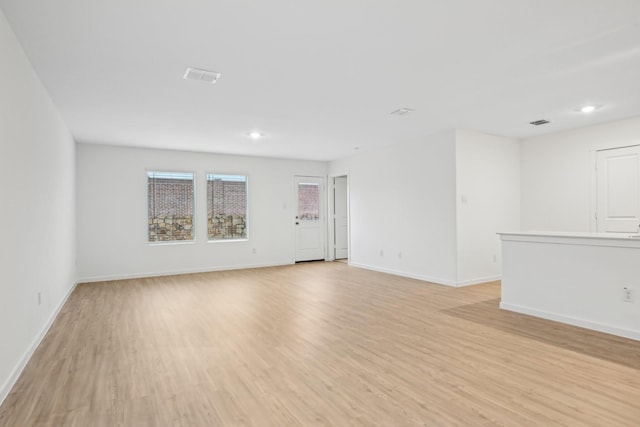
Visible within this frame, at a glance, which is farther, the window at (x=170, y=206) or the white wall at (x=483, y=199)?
the window at (x=170, y=206)

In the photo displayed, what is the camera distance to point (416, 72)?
3.30 meters

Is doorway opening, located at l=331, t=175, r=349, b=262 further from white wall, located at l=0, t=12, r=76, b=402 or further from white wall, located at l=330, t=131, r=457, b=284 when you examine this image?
white wall, located at l=0, t=12, r=76, b=402

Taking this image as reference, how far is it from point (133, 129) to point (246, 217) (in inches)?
122

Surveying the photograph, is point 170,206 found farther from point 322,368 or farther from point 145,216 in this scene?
point 322,368

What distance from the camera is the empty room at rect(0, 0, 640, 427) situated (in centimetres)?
228

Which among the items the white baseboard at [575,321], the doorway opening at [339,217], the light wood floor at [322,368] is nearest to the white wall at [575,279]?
the white baseboard at [575,321]

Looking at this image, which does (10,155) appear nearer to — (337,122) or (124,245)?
(337,122)

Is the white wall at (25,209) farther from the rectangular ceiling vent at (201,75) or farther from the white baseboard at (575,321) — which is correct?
the white baseboard at (575,321)

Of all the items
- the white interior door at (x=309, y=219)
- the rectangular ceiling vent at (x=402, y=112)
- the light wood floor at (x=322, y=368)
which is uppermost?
the rectangular ceiling vent at (x=402, y=112)

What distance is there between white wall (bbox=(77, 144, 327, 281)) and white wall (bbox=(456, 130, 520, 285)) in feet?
13.4

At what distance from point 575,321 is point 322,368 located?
9.21 feet

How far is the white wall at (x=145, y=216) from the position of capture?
250 inches

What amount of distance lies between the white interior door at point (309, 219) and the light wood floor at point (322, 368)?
12.9ft

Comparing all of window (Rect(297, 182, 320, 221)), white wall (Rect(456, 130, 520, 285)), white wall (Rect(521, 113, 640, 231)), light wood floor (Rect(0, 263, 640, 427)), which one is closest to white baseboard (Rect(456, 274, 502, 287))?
white wall (Rect(456, 130, 520, 285))
